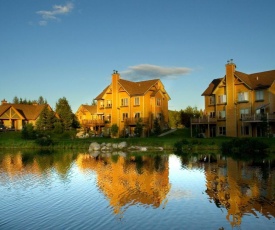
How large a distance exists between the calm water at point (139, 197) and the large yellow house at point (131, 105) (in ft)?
104

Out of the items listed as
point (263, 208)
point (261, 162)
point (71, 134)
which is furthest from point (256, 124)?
point (263, 208)

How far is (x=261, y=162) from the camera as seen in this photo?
104 ft

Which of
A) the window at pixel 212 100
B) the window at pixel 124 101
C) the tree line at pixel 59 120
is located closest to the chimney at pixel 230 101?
the window at pixel 212 100

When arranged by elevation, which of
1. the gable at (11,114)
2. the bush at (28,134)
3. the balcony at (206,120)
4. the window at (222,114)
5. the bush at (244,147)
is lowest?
the bush at (244,147)

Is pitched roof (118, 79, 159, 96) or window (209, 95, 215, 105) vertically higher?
pitched roof (118, 79, 159, 96)

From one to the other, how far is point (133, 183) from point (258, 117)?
31.7 meters

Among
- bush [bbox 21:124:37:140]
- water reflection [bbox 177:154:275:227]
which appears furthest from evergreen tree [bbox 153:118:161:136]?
water reflection [bbox 177:154:275:227]

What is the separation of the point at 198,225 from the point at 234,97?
42.8 m

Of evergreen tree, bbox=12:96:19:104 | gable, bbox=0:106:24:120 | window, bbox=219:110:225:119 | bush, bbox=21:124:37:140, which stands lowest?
bush, bbox=21:124:37:140

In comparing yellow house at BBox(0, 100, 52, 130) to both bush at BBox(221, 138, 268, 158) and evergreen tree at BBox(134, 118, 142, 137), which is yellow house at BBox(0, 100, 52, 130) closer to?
evergreen tree at BBox(134, 118, 142, 137)

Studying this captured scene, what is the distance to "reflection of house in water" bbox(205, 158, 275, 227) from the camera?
15.0 meters

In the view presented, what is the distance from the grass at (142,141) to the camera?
44162mm

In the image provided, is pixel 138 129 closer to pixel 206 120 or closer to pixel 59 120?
pixel 206 120

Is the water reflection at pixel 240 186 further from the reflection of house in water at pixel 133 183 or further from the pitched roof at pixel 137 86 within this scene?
the pitched roof at pixel 137 86
